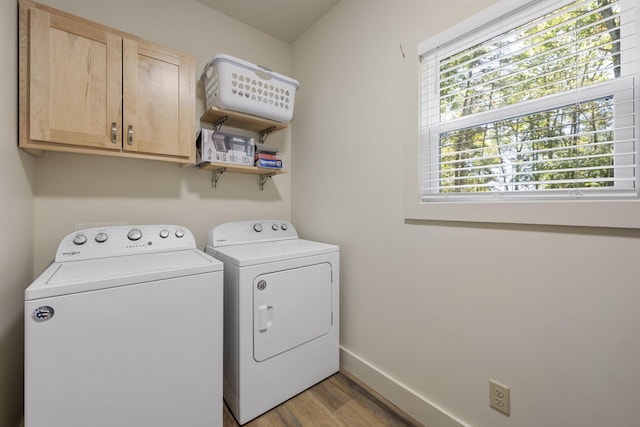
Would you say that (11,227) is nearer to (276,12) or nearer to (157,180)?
(157,180)

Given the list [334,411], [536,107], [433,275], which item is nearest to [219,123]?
[433,275]

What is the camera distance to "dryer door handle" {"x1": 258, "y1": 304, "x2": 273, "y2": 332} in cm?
143

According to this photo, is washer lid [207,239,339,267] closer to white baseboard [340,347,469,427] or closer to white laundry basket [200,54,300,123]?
white baseboard [340,347,469,427]

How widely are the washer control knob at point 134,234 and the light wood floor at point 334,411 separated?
1.07 meters

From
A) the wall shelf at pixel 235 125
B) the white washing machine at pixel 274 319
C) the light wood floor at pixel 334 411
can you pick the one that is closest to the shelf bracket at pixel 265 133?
the wall shelf at pixel 235 125

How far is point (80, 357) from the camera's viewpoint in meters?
0.97

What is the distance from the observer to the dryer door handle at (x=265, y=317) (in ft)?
4.68

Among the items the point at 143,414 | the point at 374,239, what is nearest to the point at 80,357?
the point at 143,414

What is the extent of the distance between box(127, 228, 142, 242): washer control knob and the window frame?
151 cm

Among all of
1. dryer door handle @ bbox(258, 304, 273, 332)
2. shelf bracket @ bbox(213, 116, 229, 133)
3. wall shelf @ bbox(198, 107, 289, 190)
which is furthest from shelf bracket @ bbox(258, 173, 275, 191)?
dryer door handle @ bbox(258, 304, 273, 332)

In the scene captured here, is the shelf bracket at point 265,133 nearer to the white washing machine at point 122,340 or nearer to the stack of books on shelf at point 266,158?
the stack of books on shelf at point 266,158

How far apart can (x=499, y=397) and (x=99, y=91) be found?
2351 millimetres

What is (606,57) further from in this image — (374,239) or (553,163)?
(374,239)

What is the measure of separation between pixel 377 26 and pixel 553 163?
1235 mm
